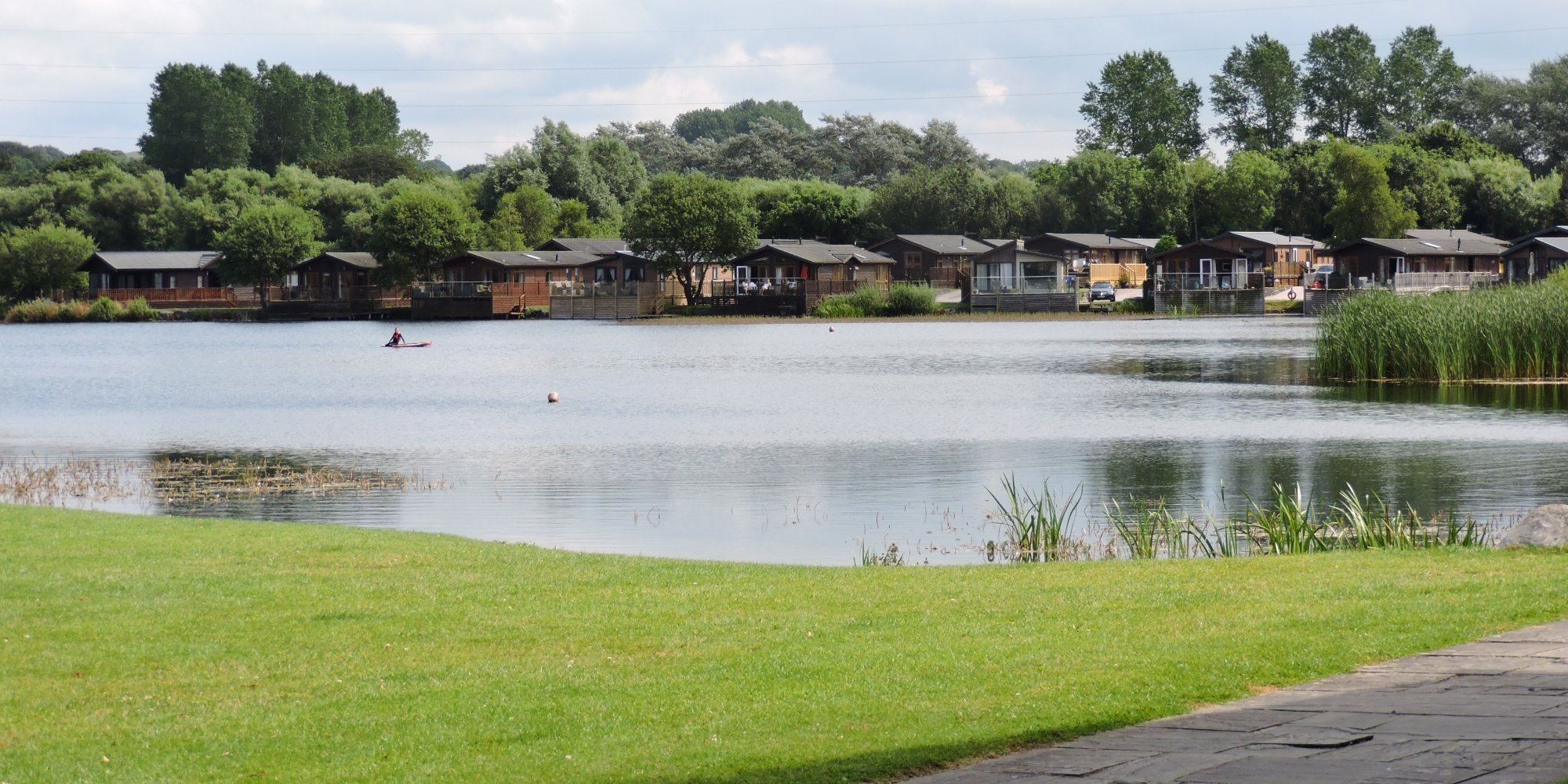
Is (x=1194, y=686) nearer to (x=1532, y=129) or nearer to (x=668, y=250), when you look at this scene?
(x=668, y=250)

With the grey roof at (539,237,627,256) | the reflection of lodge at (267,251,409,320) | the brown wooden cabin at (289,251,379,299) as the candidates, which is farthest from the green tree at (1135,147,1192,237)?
the brown wooden cabin at (289,251,379,299)

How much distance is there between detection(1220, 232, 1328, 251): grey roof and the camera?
11359 cm

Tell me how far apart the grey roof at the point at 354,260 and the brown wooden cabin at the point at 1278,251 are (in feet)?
202

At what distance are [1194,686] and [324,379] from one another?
50.1 m

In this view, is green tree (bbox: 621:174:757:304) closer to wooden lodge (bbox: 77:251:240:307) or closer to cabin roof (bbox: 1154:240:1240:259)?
cabin roof (bbox: 1154:240:1240:259)

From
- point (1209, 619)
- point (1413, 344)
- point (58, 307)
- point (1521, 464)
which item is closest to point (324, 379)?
point (1413, 344)

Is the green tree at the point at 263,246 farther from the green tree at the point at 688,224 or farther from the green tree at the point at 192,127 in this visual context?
the green tree at the point at 192,127

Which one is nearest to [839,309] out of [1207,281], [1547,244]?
[1207,281]

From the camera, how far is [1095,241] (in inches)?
4808

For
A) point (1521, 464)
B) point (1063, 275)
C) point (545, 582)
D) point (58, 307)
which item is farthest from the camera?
point (58, 307)

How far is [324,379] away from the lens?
56031 mm

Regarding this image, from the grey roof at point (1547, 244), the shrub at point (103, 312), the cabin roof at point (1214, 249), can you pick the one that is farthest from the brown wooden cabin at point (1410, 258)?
the shrub at point (103, 312)

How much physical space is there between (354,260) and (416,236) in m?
9.16

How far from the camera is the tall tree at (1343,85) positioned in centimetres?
16850
